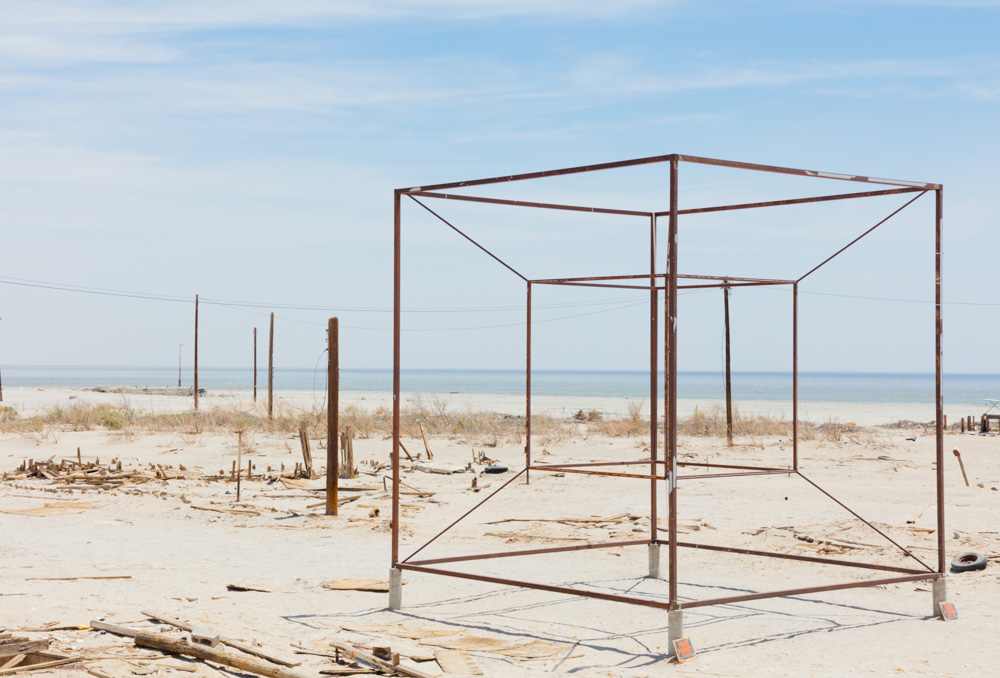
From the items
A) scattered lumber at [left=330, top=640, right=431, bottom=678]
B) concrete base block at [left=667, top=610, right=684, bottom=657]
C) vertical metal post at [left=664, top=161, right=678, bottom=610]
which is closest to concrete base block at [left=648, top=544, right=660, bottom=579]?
concrete base block at [left=667, top=610, right=684, bottom=657]

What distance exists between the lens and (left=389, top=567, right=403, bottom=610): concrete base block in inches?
329

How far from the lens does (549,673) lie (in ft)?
21.6

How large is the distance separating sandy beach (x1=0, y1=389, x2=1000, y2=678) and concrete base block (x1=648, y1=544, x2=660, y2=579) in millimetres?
173

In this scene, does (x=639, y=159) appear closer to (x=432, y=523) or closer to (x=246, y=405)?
(x=432, y=523)

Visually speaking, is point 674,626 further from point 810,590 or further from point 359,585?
point 359,585

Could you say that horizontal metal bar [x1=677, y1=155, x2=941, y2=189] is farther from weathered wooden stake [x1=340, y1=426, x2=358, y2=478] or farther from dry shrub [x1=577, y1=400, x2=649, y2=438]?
dry shrub [x1=577, y1=400, x2=649, y2=438]

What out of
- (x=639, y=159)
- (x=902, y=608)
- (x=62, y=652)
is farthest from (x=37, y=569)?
(x=902, y=608)

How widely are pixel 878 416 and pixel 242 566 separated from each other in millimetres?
45319

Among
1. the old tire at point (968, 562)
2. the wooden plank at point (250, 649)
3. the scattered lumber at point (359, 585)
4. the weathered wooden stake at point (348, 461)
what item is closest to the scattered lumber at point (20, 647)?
the wooden plank at point (250, 649)

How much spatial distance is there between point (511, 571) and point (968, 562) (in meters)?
5.22

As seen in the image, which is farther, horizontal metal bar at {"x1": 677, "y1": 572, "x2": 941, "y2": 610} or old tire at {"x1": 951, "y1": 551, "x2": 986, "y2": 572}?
old tire at {"x1": 951, "y1": 551, "x2": 986, "y2": 572}

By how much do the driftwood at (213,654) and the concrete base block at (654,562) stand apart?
509 cm

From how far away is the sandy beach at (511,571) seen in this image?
701 cm

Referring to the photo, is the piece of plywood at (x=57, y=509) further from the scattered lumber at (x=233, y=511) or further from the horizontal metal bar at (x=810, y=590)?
the horizontal metal bar at (x=810, y=590)
